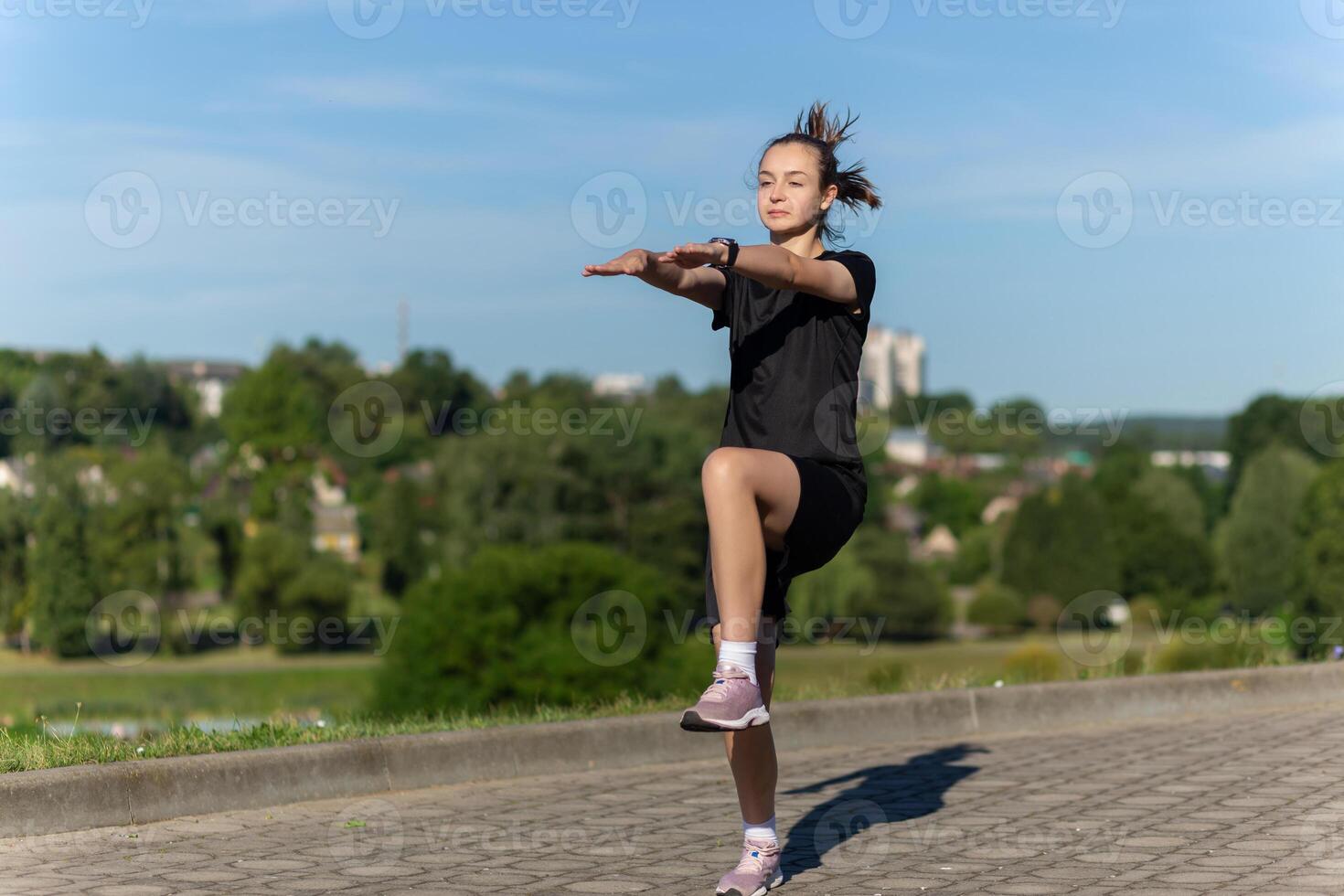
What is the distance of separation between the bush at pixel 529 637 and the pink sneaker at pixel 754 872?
1517 inches

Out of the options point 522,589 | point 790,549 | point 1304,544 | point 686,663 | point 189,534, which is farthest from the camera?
point 189,534

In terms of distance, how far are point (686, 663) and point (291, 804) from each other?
4069cm

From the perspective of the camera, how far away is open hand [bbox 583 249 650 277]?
172 inches

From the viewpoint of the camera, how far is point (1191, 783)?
6844 mm

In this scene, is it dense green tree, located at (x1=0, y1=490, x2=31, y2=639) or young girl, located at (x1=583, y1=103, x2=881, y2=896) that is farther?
dense green tree, located at (x1=0, y1=490, x2=31, y2=639)

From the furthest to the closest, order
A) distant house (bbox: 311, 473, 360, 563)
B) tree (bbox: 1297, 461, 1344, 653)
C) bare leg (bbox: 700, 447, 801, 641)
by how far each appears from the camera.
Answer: distant house (bbox: 311, 473, 360, 563), tree (bbox: 1297, 461, 1344, 653), bare leg (bbox: 700, 447, 801, 641)

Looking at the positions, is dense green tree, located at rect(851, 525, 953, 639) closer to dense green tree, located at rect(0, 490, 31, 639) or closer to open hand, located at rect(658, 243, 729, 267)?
dense green tree, located at rect(0, 490, 31, 639)

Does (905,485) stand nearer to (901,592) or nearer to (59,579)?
(901,592)

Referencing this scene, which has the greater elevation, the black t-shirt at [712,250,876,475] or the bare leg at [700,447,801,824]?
the black t-shirt at [712,250,876,475]

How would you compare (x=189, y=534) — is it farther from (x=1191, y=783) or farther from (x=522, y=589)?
(x=1191, y=783)

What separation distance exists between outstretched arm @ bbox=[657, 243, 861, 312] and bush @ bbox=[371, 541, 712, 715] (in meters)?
38.9

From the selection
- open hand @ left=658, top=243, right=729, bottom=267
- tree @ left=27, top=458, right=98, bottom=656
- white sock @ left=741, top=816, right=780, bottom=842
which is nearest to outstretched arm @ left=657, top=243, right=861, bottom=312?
open hand @ left=658, top=243, right=729, bottom=267

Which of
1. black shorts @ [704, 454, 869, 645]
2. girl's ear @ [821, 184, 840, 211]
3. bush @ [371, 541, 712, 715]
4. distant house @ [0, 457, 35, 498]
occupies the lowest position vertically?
bush @ [371, 541, 712, 715]

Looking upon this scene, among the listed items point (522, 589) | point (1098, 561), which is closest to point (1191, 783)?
point (522, 589)
